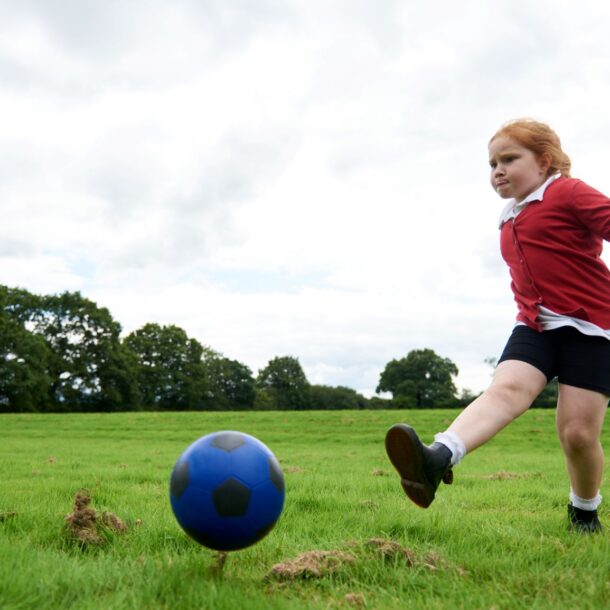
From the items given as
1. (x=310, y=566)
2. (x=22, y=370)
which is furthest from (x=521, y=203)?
(x=22, y=370)

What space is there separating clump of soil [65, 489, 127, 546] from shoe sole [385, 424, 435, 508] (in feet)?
5.71

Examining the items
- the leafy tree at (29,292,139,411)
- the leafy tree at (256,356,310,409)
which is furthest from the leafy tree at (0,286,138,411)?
the leafy tree at (256,356,310,409)

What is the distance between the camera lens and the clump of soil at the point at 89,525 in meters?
3.61

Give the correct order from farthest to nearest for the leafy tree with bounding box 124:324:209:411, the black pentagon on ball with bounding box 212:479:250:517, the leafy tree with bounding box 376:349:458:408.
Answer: the leafy tree with bounding box 376:349:458:408
the leafy tree with bounding box 124:324:209:411
the black pentagon on ball with bounding box 212:479:250:517

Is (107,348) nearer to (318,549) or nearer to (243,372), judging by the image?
(243,372)

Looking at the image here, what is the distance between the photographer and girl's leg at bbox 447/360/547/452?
11.5 ft

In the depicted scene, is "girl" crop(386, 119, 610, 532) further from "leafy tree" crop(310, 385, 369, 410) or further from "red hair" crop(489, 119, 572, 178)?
"leafy tree" crop(310, 385, 369, 410)

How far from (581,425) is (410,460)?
1220mm

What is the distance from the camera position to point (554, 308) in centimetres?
390

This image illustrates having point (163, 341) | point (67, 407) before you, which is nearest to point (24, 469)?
point (67, 407)

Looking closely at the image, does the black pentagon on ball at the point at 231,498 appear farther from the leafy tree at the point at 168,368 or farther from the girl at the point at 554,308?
the leafy tree at the point at 168,368

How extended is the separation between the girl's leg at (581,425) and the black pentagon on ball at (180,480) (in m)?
2.27

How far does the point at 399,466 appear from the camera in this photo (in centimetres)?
329

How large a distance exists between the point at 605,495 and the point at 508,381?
11.6ft
